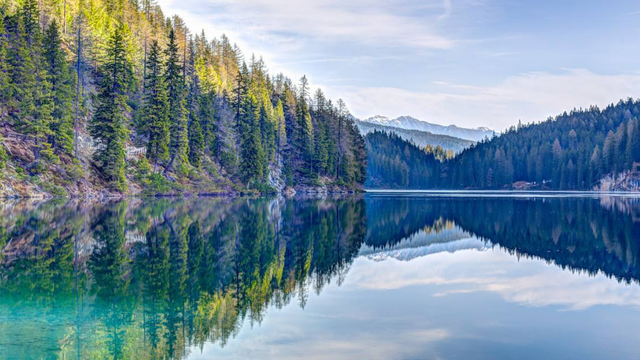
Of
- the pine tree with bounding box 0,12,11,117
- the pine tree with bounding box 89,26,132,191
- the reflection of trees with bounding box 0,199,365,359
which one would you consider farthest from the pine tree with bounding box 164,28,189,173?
the reflection of trees with bounding box 0,199,365,359

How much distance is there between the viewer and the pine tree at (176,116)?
241 ft

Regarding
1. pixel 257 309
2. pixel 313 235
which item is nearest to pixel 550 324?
pixel 257 309

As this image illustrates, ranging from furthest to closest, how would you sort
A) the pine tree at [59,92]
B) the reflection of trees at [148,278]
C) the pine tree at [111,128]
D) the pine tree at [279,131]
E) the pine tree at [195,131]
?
the pine tree at [279,131], the pine tree at [195,131], the pine tree at [111,128], the pine tree at [59,92], the reflection of trees at [148,278]

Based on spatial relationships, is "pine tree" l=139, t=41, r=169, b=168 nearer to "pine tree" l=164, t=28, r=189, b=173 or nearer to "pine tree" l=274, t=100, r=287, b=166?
"pine tree" l=164, t=28, r=189, b=173

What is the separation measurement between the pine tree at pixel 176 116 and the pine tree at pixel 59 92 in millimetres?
14854

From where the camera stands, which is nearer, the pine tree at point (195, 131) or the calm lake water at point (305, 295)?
the calm lake water at point (305, 295)

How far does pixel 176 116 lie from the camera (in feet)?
244

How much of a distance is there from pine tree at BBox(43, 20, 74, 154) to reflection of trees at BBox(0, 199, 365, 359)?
2925cm

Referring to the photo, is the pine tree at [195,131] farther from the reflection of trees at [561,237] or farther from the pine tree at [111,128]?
the reflection of trees at [561,237]

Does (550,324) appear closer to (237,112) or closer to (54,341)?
(54,341)

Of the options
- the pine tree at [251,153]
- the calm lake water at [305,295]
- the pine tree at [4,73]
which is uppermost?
the pine tree at [4,73]

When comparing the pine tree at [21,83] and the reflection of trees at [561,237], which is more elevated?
the pine tree at [21,83]

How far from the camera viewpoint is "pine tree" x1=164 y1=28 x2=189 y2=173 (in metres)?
73.5

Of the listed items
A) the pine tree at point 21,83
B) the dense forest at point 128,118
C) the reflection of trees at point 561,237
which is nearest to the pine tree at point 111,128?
the dense forest at point 128,118
